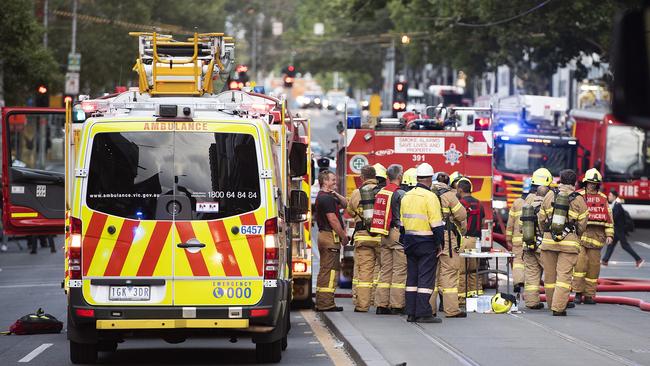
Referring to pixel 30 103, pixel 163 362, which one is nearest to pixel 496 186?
pixel 163 362

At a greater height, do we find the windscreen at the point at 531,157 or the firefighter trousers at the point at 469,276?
the windscreen at the point at 531,157

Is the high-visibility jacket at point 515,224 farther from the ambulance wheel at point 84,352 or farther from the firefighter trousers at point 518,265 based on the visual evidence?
the ambulance wheel at point 84,352

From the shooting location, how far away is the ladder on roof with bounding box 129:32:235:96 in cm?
1493

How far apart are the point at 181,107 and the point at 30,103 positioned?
55016mm

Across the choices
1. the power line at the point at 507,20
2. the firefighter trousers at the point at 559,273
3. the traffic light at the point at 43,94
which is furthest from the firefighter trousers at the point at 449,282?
the power line at the point at 507,20

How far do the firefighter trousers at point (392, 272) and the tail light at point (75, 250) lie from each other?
594 centimetres

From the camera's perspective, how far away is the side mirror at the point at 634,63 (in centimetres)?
456

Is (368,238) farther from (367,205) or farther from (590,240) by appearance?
(590,240)

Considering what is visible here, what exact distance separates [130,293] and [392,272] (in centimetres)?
593

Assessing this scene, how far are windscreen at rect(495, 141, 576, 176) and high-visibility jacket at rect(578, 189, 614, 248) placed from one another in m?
18.1

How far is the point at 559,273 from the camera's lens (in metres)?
17.1

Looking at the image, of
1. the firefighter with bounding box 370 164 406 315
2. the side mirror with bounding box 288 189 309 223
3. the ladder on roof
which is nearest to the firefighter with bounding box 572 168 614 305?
the firefighter with bounding box 370 164 406 315

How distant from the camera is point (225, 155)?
38.7 ft

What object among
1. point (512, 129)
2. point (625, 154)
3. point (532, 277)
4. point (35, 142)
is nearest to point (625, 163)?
point (625, 154)
